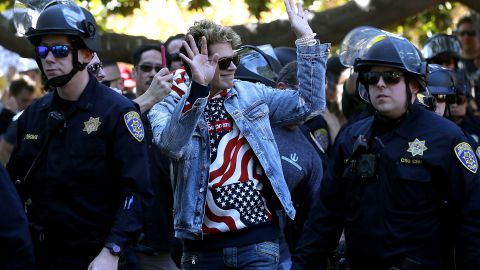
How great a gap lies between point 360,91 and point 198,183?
1101 millimetres

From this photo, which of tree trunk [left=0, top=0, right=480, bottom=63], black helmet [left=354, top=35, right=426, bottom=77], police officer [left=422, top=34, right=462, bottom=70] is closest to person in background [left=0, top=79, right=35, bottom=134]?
tree trunk [left=0, top=0, right=480, bottom=63]

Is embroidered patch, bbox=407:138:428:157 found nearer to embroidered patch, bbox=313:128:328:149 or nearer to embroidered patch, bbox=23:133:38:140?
embroidered patch, bbox=23:133:38:140

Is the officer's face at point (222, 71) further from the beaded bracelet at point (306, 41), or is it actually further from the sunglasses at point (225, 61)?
the beaded bracelet at point (306, 41)

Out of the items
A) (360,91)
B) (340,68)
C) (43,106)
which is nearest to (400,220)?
(360,91)

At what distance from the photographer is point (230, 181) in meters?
6.85

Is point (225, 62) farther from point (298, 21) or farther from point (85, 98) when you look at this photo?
point (85, 98)

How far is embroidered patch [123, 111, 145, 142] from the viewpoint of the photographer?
272 inches

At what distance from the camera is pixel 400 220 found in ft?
21.3

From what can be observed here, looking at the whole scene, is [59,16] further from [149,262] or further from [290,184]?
Answer: [149,262]

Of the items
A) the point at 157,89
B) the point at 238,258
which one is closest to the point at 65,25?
the point at 157,89

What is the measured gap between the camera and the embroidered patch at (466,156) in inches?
255

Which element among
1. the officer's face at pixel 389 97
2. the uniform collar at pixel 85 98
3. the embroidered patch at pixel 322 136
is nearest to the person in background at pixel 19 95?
the embroidered patch at pixel 322 136

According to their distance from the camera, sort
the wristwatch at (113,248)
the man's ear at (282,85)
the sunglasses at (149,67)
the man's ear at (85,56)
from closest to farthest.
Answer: the wristwatch at (113,248) < the man's ear at (85,56) < the man's ear at (282,85) < the sunglasses at (149,67)

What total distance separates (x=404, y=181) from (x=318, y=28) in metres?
7.59
